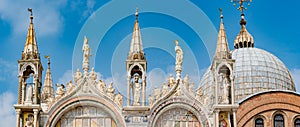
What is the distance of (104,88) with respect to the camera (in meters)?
35.5

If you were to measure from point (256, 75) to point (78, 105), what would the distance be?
71.1ft

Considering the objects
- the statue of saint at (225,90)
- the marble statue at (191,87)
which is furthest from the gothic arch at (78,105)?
the statue of saint at (225,90)

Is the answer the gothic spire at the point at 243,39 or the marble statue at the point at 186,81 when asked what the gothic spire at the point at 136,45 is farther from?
the gothic spire at the point at 243,39

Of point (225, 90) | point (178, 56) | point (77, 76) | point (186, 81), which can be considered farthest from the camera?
point (178, 56)

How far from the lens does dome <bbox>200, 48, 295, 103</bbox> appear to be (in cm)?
5312

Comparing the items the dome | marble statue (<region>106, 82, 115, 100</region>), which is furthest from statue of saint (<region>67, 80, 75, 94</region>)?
the dome

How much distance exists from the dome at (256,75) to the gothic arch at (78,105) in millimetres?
18051

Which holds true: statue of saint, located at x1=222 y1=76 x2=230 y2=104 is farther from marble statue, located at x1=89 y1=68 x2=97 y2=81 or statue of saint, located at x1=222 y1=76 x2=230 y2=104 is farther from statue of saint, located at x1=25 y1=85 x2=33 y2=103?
statue of saint, located at x1=25 y1=85 x2=33 y2=103

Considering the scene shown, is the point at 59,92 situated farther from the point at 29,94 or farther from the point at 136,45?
the point at 136,45

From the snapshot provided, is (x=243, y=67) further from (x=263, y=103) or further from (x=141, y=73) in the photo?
(x=141, y=73)

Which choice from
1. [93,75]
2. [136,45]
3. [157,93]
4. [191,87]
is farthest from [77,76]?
[191,87]

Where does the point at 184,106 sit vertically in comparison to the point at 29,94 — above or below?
below

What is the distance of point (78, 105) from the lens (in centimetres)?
3547

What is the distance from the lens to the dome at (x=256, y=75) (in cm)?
5312
